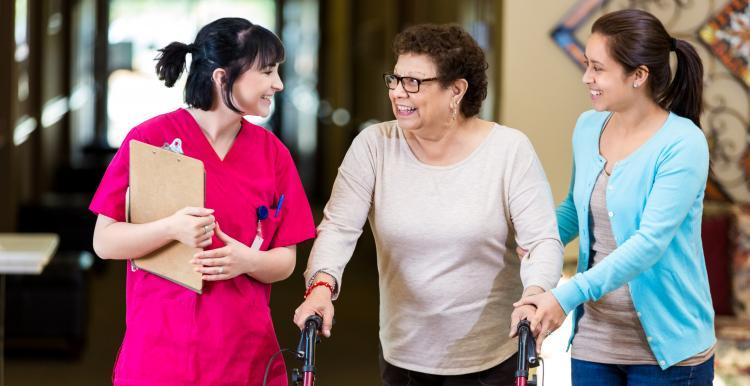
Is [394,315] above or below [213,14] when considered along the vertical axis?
below

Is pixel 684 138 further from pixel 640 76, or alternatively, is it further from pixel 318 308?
→ pixel 318 308

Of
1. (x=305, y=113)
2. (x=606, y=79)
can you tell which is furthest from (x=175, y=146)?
(x=305, y=113)

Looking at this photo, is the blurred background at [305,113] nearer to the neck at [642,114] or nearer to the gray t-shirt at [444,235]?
the gray t-shirt at [444,235]

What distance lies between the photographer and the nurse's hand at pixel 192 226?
7.04ft

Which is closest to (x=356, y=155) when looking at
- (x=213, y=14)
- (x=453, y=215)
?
(x=453, y=215)

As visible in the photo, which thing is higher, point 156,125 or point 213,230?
point 156,125

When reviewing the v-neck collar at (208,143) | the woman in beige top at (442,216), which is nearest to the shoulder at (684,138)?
the woman in beige top at (442,216)

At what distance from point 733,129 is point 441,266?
2942mm

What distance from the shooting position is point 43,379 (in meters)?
5.84

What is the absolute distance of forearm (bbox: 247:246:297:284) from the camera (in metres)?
2.23

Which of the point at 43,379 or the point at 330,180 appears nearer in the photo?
the point at 43,379

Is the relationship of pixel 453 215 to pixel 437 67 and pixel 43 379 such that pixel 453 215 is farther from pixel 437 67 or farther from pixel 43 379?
pixel 43 379

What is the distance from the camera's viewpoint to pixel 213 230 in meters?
2.19

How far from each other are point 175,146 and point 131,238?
0.67 feet
